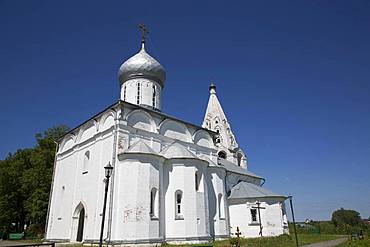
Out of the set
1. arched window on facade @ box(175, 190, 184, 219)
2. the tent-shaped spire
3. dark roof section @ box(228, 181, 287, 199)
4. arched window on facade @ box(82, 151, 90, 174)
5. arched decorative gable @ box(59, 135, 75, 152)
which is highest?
the tent-shaped spire

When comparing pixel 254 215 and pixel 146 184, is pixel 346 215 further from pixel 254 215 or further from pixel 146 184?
pixel 146 184

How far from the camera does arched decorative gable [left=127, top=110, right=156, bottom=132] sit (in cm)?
1708

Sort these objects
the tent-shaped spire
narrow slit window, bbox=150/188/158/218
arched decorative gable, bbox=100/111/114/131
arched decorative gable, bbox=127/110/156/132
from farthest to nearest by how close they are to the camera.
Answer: the tent-shaped spire < arched decorative gable, bbox=127/110/156/132 < arched decorative gable, bbox=100/111/114/131 < narrow slit window, bbox=150/188/158/218

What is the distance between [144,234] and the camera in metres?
14.4

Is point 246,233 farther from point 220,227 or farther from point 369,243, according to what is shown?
point 369,243

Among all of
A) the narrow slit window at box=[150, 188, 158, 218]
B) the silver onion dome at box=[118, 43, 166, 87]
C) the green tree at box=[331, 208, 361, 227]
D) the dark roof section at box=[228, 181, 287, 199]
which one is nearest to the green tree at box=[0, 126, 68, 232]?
the silver onion dome at box=[118, 43, 166, 87]

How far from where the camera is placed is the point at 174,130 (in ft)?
64.0

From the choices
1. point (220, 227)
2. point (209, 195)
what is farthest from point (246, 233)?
point (209, 195)

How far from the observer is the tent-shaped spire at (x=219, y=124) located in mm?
32156

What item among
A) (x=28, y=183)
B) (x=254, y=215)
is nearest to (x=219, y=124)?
(x=254, y=215)

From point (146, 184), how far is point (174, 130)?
5247 mm

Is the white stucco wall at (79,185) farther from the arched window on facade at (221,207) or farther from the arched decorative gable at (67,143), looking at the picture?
the arched window on facade at (221,207)

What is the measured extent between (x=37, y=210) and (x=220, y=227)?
56.1 feet

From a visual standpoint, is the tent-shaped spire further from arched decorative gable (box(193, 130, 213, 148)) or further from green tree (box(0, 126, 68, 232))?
green tree (box(0, 126, 68, 232))
